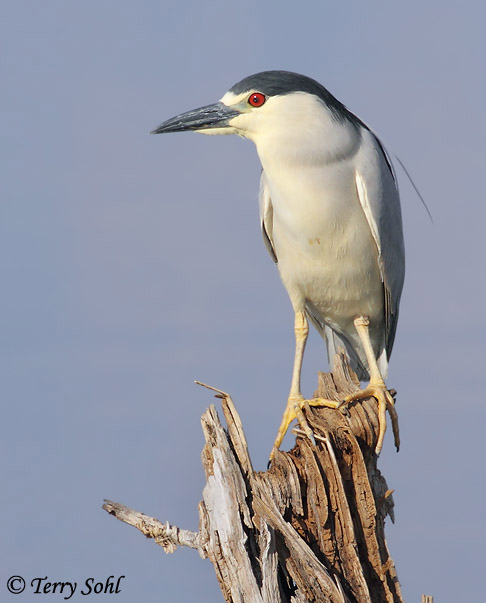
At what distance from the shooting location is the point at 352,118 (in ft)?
19.0

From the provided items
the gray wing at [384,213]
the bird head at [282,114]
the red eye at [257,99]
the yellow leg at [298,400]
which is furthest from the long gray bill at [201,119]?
the yellow leg at [298,400]

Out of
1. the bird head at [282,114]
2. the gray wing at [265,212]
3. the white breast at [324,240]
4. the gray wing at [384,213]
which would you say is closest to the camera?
the bird head at [282,114]

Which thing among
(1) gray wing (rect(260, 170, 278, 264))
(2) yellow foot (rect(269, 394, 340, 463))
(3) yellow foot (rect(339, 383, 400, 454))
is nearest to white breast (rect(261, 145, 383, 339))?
(1) gray wing (rect(260, 170, 278, 264))

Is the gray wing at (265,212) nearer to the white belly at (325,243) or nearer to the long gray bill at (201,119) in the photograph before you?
the white belly at (325,243)

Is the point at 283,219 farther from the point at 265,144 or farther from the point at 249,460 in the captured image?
the point at 249,460

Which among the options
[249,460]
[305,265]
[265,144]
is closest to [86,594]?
[249,460]

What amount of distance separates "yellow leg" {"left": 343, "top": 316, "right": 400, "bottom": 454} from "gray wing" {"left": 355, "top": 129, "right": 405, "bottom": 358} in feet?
0.80

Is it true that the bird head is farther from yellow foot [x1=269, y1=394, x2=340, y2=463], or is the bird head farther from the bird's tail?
the bird's tail

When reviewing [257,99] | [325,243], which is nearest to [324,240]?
[325,243]

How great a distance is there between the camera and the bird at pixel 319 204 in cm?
545

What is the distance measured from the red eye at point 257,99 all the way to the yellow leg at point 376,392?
1.85 metres

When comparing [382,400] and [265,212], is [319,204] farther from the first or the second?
[382,400]

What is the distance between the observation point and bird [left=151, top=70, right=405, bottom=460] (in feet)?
17.9

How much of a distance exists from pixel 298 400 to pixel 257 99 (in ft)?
6.75
